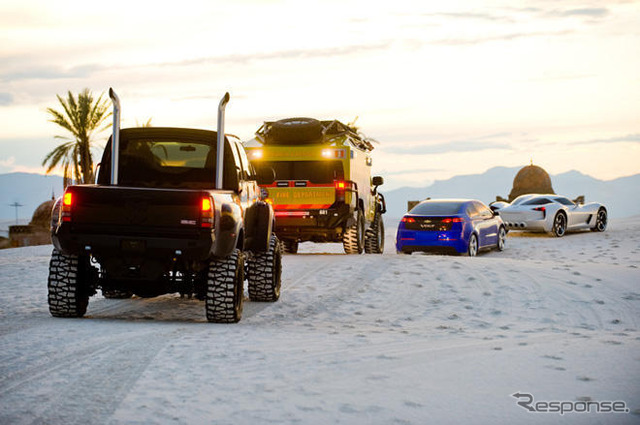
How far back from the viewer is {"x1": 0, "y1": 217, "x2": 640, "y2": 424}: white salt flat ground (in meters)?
5.62

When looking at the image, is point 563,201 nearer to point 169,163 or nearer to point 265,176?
point 265,176

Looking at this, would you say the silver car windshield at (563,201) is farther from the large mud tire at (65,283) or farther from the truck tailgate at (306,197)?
the large mud tire at (65,283)

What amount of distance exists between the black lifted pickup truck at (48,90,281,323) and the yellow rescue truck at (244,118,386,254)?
7214 mm

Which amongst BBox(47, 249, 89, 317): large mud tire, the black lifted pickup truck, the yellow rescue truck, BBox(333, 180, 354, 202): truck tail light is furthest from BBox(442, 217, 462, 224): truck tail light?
BBox(47, 249, 89, 317): large mud tire

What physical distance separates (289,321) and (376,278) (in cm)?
387

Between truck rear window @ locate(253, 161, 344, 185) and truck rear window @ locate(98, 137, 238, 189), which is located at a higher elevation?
truck rear window @ locate(253, 161, 344, 185)

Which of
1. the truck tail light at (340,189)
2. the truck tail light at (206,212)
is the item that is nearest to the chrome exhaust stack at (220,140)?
the truck tail light at (206,212)

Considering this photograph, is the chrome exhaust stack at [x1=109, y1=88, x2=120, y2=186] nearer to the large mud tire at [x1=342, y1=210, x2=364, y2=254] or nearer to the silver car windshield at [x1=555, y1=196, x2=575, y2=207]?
the large mud tire at [x1=342, y1=210, x2=364, y2=254]

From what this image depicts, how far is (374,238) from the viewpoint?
22000mm

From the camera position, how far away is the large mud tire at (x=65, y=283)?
9828 millimetres

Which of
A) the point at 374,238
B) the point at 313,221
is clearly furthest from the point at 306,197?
the point at 374,238

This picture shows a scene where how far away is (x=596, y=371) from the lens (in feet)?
22.6

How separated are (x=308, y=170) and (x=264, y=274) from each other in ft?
23.9

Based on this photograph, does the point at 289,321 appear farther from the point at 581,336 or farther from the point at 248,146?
the point at 248,146
